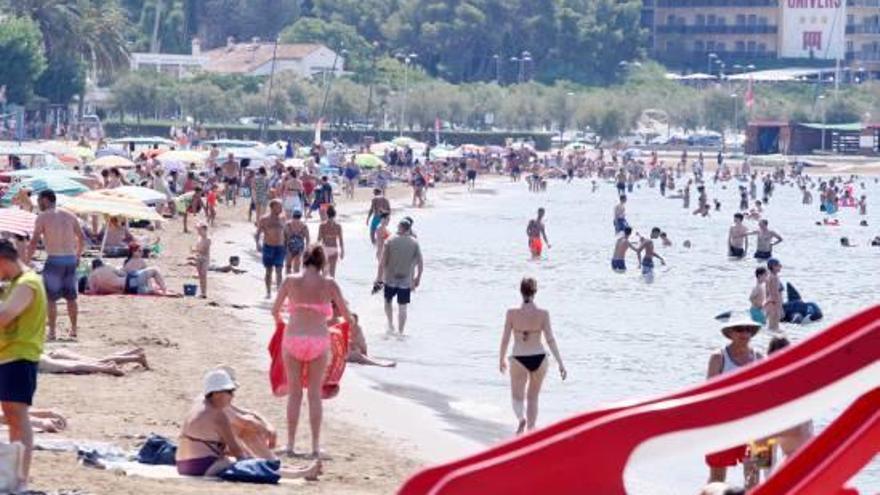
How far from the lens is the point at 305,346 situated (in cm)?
1154

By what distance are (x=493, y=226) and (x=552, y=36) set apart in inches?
3142

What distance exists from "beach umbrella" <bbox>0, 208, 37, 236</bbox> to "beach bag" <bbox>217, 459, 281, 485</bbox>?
730 centimetres

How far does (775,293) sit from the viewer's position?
22203 mm

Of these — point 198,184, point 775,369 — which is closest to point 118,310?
point 775,369

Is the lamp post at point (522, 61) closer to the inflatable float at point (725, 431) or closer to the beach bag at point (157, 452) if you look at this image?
the beach bag at point (157, 452)

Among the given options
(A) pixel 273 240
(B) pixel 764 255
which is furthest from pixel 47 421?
(B) pixel 764 255

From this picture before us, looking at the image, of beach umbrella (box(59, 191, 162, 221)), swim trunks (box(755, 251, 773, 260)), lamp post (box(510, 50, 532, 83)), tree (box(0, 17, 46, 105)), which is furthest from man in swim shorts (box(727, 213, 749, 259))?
lamp post (box(510, 50, 532, 83))

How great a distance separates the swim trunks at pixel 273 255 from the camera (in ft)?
72.5

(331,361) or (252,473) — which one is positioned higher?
(331,361)

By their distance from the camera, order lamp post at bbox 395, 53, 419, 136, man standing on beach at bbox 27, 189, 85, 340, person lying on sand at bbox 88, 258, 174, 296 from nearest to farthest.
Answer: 1. man standing on beach at bbox 27, 189, 85, 340
2. person lying on sand at bbox 88, 258, 174, 296
3. lamp post at bbox 395, 53, 419, 136

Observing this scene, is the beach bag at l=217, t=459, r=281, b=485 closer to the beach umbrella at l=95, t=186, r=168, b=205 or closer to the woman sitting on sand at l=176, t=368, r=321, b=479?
the woman sitting on sand at l=176, t=368, r=321, b=479

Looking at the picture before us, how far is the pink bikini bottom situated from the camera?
11.5m

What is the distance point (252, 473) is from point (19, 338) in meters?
1.62

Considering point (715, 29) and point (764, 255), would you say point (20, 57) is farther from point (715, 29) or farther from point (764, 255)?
point (715, 29)
